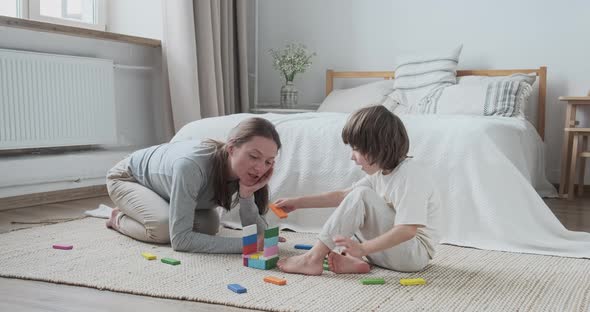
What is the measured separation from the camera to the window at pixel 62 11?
3578 millimetres

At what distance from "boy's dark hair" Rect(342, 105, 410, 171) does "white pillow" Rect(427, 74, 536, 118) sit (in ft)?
6.39

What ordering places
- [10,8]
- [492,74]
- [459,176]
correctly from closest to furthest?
[459,176], [10,8], [492,74]

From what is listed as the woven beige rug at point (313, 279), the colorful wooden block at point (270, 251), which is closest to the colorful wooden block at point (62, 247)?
the woven beige rug at point (313, 279)

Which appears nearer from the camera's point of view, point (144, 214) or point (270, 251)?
point (270, 251)

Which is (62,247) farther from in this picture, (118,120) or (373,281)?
(118,120)

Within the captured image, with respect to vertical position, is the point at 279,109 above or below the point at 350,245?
above

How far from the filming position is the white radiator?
3205 mm

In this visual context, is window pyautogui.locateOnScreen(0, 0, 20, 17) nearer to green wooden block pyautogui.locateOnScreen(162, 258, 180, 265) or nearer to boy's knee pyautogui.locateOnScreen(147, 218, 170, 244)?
boy's knee pyautogui.locateOnScreen(147, 218, 170, 244)

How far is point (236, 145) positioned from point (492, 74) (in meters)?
2.72

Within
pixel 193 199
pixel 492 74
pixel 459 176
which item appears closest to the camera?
pixel 193 199

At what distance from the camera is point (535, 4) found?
4.12 metres

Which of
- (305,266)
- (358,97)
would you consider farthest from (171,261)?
(358,97)

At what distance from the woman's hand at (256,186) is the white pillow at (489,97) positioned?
1.97 meters

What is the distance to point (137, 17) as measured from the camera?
4.20 meters
